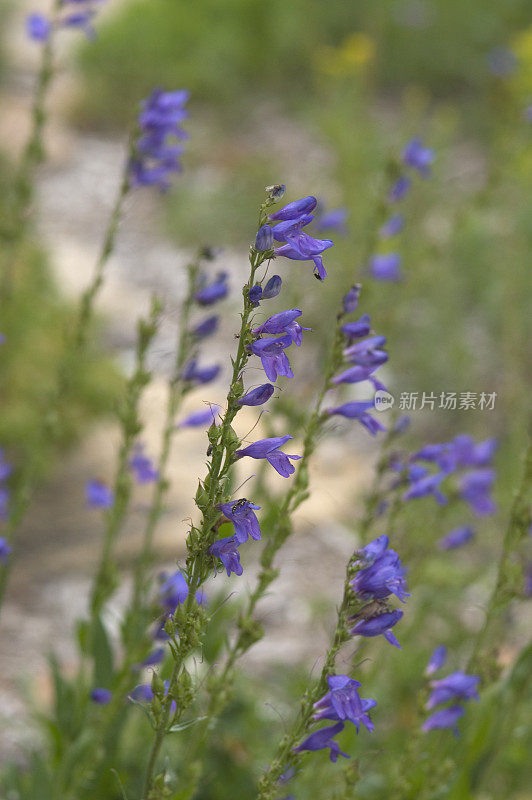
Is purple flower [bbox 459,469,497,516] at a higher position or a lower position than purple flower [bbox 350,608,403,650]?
higher

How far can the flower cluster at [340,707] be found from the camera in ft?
5.24

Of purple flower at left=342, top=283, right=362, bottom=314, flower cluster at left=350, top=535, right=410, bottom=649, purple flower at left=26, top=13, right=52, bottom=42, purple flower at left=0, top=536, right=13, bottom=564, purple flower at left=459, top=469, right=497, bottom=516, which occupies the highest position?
purple flower at left=26, top=13, right=52, bottom=42

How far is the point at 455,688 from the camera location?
7.70ft

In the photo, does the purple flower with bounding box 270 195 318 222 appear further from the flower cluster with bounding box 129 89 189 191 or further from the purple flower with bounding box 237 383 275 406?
the flower cluster with bounding box 129 89 189 191

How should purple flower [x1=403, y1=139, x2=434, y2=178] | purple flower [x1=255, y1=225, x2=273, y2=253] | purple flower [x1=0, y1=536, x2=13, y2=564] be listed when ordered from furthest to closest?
purple flower [x1=403, y1=139, x2=434, y2=178] → purple flower [x1=0, y1=536, x2=13, y2=564] → purple flower [x1=255, y1=225, x2=273, y2=253]

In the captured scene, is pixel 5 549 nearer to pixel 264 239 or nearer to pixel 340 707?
pixel 340 707

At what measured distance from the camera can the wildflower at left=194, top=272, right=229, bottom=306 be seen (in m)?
2.74

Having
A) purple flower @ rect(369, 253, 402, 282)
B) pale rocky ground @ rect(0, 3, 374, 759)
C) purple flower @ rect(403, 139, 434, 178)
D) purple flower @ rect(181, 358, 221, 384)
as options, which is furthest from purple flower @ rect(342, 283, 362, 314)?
purple flower @ rect(403, 139, 434, 178)

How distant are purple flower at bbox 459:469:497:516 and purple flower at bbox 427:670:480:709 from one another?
1.03 m

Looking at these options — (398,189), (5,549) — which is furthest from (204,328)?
(398,189)

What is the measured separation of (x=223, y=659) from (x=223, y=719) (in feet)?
2.00

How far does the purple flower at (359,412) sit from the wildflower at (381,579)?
0.61 meters

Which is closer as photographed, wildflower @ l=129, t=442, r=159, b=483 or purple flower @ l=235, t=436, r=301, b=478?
purple flower @ l=235, t=436, r=301, b=478

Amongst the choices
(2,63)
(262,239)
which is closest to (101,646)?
(262,239)
